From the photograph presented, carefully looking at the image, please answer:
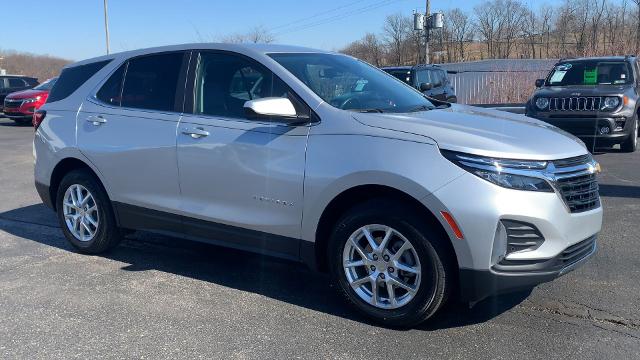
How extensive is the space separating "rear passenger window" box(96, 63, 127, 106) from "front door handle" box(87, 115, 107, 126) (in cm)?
15

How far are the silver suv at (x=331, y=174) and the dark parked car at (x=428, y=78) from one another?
1008 centimetres

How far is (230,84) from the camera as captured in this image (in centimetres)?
469

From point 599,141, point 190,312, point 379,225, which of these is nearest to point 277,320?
point 190,312

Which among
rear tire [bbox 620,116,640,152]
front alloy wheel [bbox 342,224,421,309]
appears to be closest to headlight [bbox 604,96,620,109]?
rear tire [bbox 620,116,640,152]

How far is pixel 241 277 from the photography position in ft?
16.2

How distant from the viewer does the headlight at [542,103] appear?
35.6ft

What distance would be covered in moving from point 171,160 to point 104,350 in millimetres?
1599

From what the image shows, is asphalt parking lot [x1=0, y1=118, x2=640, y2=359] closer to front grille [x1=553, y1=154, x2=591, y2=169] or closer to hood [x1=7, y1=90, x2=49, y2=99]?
front grille [x1=553, y1=154, x2=591, y2=169]


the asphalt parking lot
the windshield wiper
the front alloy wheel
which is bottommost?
the asphalt parking lot

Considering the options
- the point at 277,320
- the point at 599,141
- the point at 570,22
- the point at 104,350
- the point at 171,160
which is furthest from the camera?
the point at 570,22

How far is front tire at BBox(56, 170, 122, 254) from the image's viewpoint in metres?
5.40

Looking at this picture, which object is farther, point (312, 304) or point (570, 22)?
point (570, 22)

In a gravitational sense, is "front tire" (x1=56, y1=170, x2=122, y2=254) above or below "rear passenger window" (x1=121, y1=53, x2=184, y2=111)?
below

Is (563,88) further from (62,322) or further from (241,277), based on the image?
(62,322)
